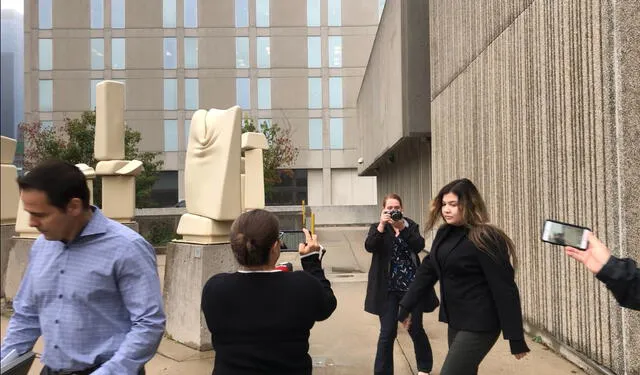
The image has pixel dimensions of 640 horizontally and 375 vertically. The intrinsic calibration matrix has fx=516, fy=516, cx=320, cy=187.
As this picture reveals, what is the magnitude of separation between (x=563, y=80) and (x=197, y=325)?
474 cm

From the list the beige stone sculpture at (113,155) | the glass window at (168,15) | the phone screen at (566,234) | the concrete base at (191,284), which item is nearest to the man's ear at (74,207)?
the phone screen at (566,234)

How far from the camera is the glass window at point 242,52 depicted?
113 ft

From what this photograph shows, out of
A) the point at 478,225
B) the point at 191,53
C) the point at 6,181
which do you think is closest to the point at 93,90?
the point at 191,53

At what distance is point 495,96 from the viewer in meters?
7.35

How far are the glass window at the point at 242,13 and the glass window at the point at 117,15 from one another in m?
7.59

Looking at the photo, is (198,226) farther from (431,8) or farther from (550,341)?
(431,8)

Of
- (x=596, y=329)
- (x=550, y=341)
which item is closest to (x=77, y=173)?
(x=596, y=329)

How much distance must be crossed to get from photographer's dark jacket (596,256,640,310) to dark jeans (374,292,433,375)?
107 inches

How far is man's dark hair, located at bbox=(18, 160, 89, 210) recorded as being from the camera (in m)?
1.89

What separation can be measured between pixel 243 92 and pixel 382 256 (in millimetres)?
31406

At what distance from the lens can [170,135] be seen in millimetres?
34812

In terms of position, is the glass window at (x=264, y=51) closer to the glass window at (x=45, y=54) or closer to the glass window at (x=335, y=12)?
the glass window at (x=335, y=12)

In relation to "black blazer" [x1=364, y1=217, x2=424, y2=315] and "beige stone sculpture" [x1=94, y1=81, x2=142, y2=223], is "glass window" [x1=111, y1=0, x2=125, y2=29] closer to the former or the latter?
"beige stone sculpture" [x1=94, y1=81, x2=142, y2=223]

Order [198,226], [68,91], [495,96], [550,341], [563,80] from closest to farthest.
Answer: [563,80] → [550,341] → [198,226] → [495,96] → [68,91]
